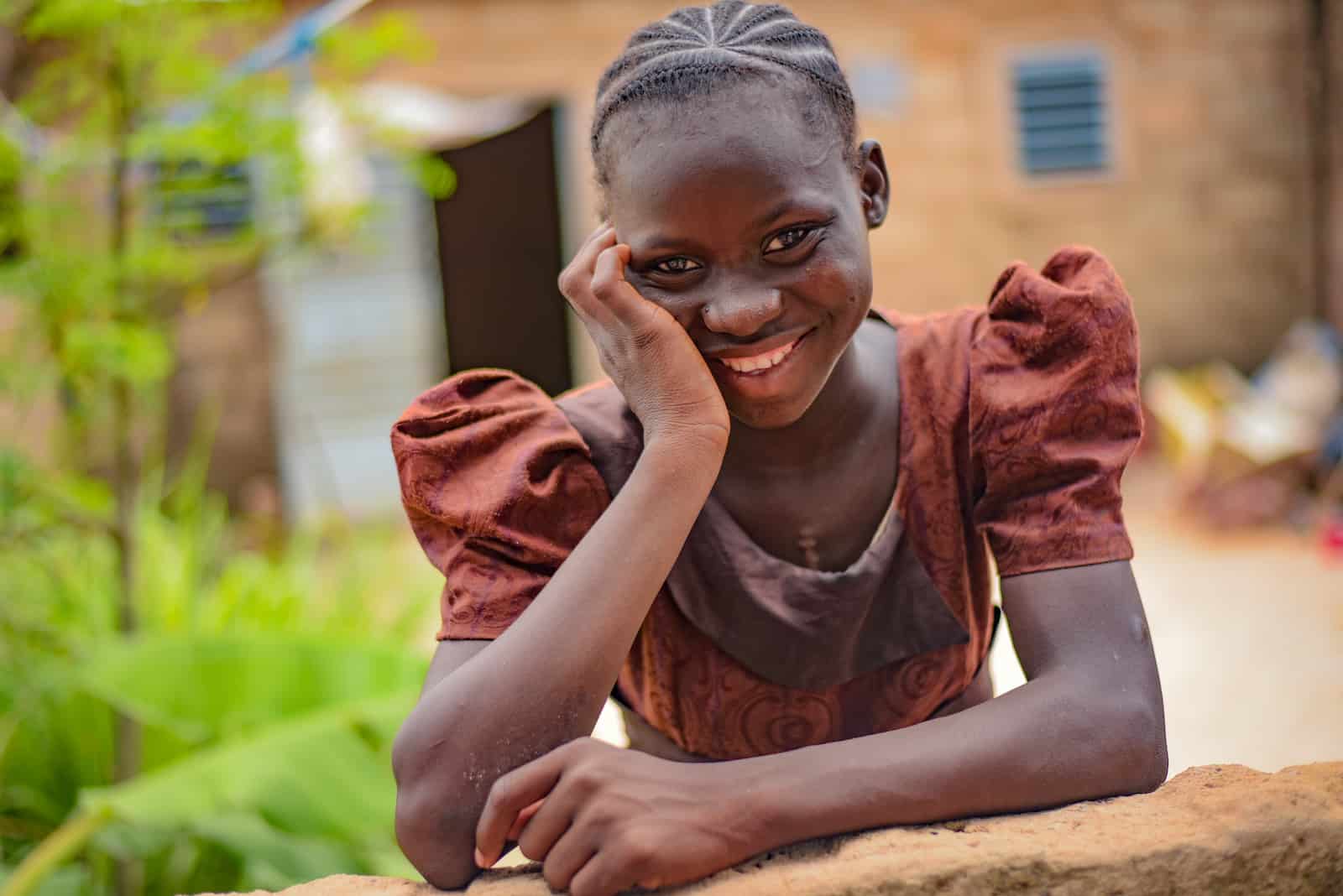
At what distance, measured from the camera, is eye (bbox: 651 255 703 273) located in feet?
4.36

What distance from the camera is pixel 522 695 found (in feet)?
3.99

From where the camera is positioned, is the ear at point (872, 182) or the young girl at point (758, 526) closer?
Answer: the young girl at point (758, 526)

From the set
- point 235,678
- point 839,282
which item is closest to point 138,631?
point 235,678

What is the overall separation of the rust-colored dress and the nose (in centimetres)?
24

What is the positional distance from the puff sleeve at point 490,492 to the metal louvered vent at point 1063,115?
8.14 metres

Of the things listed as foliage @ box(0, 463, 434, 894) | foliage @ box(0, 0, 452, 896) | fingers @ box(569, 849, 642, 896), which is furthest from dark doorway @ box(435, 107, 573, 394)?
fingers @ box(569, 849, 642, 896)

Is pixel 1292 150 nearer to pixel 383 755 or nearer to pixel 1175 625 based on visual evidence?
pixel 1175 625

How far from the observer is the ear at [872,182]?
1479 mm

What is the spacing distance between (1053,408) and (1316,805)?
0.46m

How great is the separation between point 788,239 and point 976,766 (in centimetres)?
55

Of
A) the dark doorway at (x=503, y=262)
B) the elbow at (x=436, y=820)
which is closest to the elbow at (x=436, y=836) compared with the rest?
the elbow at (x=436, y=820)

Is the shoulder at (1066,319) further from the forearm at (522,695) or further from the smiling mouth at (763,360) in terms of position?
the forearm at (522,695)

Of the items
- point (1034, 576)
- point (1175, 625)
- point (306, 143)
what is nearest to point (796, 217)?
point (1034, 576)

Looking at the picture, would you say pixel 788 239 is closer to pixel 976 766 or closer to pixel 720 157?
pixel 720 157
